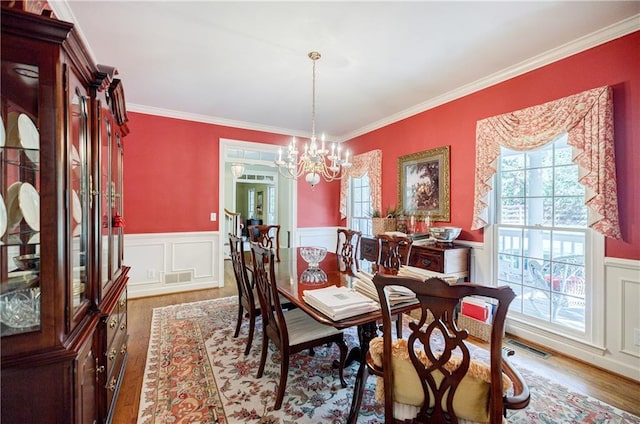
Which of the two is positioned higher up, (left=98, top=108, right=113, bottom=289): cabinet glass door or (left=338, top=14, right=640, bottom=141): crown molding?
(left=338, top=14, right=640, bottom=141): crown molding

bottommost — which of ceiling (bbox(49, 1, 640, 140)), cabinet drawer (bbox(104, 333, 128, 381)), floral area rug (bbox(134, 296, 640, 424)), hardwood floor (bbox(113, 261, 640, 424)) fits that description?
hardwood floor (bbox(113, 261, 640, 424))

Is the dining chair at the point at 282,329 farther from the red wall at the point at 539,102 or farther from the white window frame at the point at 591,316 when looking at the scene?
the red wall at the point at 539,102

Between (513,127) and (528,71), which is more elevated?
(528,71)

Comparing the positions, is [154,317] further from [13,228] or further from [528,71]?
[528,71]

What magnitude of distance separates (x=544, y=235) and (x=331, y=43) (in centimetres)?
275

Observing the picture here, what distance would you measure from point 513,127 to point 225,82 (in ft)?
10.3

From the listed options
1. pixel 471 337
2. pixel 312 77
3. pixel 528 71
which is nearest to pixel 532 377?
pixel 471 337

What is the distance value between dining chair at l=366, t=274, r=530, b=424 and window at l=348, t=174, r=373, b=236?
3780mm

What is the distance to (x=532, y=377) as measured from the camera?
2.08 m

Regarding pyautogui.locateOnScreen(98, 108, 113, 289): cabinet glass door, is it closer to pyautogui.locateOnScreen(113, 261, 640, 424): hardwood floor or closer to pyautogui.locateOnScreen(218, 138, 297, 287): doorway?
pyautogui.locateOnScreen(113, 261, 640, 424): hardwood floor

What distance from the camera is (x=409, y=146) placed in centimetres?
403

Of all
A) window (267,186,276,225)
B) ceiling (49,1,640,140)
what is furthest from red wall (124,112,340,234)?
window (267,186,276,225)

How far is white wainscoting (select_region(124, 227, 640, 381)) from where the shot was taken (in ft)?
6.86

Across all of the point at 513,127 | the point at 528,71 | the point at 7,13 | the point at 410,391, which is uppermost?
the point at 528,71
